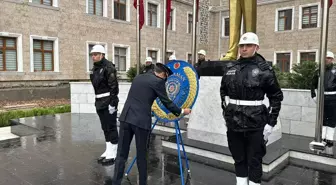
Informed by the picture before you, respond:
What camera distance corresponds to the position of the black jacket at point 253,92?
2791 mm

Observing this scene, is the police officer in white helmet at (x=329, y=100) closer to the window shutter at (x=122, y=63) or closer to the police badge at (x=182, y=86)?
the police badge at (x=182, y=86)

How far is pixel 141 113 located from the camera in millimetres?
3141

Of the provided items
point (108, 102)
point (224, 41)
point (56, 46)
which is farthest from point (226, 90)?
point (224, 41)

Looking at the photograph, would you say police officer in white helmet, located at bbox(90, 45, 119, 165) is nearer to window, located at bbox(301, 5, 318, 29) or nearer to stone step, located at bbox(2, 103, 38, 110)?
stone step, located at bbox(2, 103, 38, 110)

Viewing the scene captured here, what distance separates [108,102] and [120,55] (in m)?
15.7

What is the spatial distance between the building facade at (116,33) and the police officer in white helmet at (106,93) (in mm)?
12297

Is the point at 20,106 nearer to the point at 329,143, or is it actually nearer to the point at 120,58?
the point at 120,58

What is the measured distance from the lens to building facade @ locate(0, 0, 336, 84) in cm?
1474

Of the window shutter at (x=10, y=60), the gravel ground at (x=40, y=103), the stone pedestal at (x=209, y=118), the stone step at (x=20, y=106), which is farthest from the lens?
the window shutter at (x=10, y=60)

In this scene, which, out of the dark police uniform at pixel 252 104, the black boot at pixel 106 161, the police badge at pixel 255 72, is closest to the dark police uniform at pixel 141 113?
the dark police uniform at pixel 252 104

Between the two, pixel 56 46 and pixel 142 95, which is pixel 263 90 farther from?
pixel 56 46

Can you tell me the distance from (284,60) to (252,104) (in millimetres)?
21441

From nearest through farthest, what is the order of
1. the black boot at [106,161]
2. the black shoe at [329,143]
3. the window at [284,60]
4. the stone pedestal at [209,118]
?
the black boot at [106,161] → the stone pedestal at [209,118] → the black shoe at [329,143] → the window at [284,60]

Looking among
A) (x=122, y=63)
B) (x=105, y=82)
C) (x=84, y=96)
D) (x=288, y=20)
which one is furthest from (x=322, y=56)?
(x=288, y=20)
